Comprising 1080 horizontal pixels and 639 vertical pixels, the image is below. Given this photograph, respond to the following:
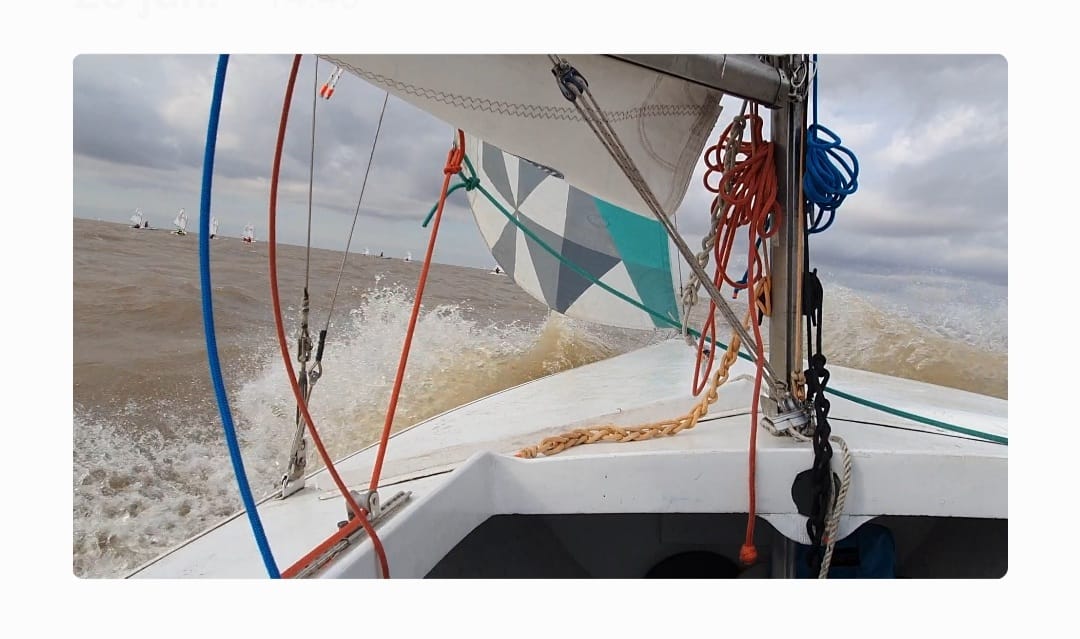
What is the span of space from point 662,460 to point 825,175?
454mm

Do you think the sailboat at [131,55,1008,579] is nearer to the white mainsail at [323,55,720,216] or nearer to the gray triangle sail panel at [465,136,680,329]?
the white mainsail at [323,55,720,216]

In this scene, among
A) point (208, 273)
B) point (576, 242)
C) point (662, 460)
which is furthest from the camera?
point (576, 242)

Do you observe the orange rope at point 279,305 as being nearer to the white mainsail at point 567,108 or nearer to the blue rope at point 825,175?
the white mainsail at point 567,108

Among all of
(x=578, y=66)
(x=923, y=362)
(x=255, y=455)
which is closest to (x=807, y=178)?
(x=578, y=66)

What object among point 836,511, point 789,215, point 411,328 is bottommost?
point 836,511

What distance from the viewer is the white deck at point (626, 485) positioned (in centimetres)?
63

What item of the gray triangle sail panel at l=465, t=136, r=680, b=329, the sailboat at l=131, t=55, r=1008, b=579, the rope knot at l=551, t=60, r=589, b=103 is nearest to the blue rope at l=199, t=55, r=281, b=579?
the sailboat at l=131, t=55, r=1008, b=579

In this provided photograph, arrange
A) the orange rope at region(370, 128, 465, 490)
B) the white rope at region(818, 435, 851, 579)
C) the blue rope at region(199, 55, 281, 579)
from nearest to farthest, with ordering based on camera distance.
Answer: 1. the blue rope at region(199, 55, 281, 579)
2. the orange rope at region(370, 128, 465, 490)
3. the white rope at region(818, 435, 851, 579)

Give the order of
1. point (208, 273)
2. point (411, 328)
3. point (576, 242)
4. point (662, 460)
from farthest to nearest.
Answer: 1. point (576, 242)
2. point (662, 460)
3. point (411, 328)
4. point (208, 273)

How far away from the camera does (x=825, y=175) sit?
81 centimetres

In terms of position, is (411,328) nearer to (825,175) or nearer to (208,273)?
(208,273)

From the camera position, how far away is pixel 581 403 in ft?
4.65

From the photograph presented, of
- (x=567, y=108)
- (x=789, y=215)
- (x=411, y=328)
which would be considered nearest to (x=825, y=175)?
(x=789, y=215)

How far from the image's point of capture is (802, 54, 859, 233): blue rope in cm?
81
